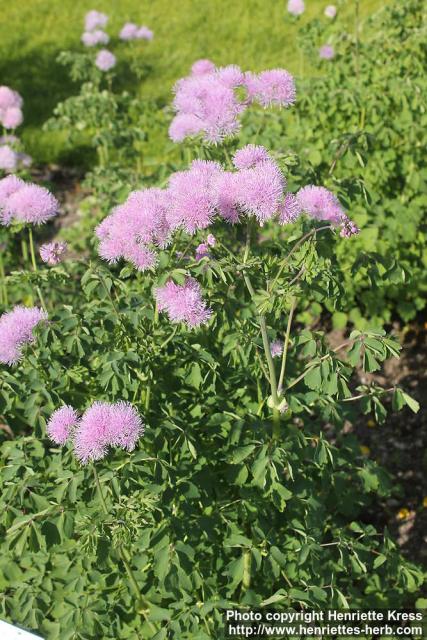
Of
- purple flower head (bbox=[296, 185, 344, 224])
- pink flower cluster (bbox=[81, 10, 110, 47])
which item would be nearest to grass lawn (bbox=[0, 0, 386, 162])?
pink flower cluster (bbox=[81, 10, 110, 47])

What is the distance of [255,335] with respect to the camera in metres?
2.39

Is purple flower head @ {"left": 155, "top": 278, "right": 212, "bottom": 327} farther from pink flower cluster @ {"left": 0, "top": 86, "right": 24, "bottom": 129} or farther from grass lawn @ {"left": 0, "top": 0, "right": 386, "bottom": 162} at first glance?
grass lawn @ {"left": 0, "top": 0, "right": 386, "bottom": 162}

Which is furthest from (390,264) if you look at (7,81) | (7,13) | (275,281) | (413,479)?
(7,13)

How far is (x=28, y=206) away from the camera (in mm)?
2391

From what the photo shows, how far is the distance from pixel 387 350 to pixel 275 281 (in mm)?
395

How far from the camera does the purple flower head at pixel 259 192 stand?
Answer: 1.93m

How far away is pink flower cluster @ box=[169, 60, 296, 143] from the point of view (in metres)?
2.37

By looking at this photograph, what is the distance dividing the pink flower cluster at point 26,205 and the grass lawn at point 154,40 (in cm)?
417

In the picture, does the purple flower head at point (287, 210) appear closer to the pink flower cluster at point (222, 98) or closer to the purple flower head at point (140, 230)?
the purple flower head at point (140, 230)

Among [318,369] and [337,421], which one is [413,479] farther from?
[318,369]

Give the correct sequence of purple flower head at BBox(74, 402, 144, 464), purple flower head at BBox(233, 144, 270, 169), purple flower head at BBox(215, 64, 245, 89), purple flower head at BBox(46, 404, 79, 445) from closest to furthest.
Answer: purple flower head at BBox(74, 402, 144, 464) < purple flower head at BBox(46, 404, 79, 445) < purple flower head at BBox(233, 144, 270, 169) < purple flower head at BBox(215, 64, 245, 89)

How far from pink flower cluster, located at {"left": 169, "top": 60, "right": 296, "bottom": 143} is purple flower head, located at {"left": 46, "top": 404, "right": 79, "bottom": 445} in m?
0.98

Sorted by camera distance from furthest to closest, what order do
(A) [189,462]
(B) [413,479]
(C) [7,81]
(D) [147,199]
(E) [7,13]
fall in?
(E) [7,13] → (C) [7,81] → (B) [413,479] → (A) [189,462] → (D) [147,199]

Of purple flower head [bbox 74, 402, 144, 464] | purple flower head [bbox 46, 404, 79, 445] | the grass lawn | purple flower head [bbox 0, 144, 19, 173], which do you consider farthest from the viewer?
the grass lawn
